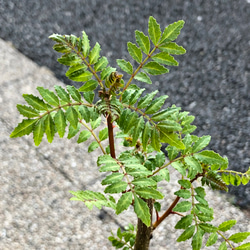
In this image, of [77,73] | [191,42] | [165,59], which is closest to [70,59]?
[77,73]

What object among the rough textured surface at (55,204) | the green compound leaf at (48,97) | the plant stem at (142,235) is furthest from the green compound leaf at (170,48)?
the rough textured surface at (55,204)

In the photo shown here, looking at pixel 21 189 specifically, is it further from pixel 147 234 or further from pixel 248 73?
pixel 248 73

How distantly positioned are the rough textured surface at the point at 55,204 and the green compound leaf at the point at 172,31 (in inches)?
50.2

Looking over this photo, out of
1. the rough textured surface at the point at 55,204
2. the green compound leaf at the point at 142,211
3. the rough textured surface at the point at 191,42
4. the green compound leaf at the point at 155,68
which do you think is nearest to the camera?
the green compound leaf at the point at 142,211

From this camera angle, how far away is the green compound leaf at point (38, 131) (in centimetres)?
103

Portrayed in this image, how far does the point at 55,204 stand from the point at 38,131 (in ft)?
4.08

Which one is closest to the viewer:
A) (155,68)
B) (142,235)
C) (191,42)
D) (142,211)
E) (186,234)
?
(142,211)

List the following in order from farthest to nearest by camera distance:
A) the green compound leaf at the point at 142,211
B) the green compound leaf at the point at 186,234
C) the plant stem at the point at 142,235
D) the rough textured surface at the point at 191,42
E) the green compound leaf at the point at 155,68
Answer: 1. the rough textured surface at the point at 191,42
2. the plant stem at the point at 142,235
3. the green compound leaf at the point at 186,234
4. the green compound leaf at the point at 155,68
5. the green compound leaf at the point at 142,211

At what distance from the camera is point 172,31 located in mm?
1110

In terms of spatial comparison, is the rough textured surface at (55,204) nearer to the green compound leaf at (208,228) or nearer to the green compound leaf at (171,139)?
the green compound leaf at (208,228)

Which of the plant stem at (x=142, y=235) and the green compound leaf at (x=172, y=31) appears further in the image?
the plant stem at (x=142, y=235)

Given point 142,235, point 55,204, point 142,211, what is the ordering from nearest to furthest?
point 142,211, point 142,235, point 55,204

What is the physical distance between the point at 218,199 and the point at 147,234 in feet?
3.14

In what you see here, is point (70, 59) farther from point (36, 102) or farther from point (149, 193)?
point (149, 193)
